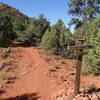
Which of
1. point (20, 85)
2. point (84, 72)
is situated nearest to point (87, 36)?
point (84, 72)

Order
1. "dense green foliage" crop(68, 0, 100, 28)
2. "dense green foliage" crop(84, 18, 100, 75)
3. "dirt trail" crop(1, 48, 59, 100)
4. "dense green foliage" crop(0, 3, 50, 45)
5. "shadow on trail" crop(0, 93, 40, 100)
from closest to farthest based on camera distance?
1. "shadow on trail" crop(0, 93, 40, 100)
2. "dirt trail" crop(1, 48, 59, 100)
3. "dense green foliage" crop(84, 18, 100, 75)
4. "dense green foliage" crop(68, 0, 100, 28)
5. "dense green foliage" crop(0, 3, 50, 45)

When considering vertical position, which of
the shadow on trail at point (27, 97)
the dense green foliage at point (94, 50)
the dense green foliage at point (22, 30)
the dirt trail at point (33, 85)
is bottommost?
the shadow on trail at point (27, 97)

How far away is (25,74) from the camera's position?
12.7m

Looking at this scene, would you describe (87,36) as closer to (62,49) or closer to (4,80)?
(4,80)

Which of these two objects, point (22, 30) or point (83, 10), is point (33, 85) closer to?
point (83, 10)

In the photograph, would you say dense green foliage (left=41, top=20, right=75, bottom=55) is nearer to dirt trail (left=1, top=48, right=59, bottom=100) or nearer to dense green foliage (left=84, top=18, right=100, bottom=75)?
dirt trail (left=1, top=48, right=59, bottom=100)

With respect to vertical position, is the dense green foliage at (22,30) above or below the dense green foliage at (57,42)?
above

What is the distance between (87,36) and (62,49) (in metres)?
9.91

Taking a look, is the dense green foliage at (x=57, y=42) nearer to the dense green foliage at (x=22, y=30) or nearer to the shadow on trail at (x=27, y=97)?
the dense green foliage at (x=22, y=30)

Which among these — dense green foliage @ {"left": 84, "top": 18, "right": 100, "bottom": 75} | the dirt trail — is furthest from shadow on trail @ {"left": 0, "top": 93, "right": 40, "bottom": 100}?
dense green foliage @ {"left": 84, "top": 18, "right": 100, "bottom": 75}

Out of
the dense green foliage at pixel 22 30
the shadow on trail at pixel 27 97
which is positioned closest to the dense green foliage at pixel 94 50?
the shadow on trail at pixel 27 97

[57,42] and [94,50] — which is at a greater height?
[57,42]

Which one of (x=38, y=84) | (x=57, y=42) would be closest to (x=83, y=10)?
(x=57, y=42)

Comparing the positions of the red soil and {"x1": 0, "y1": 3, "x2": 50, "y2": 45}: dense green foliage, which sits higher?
{"x1": 0, "y1": 3, "x2": 50, "y2": 45}: dense green foliage
